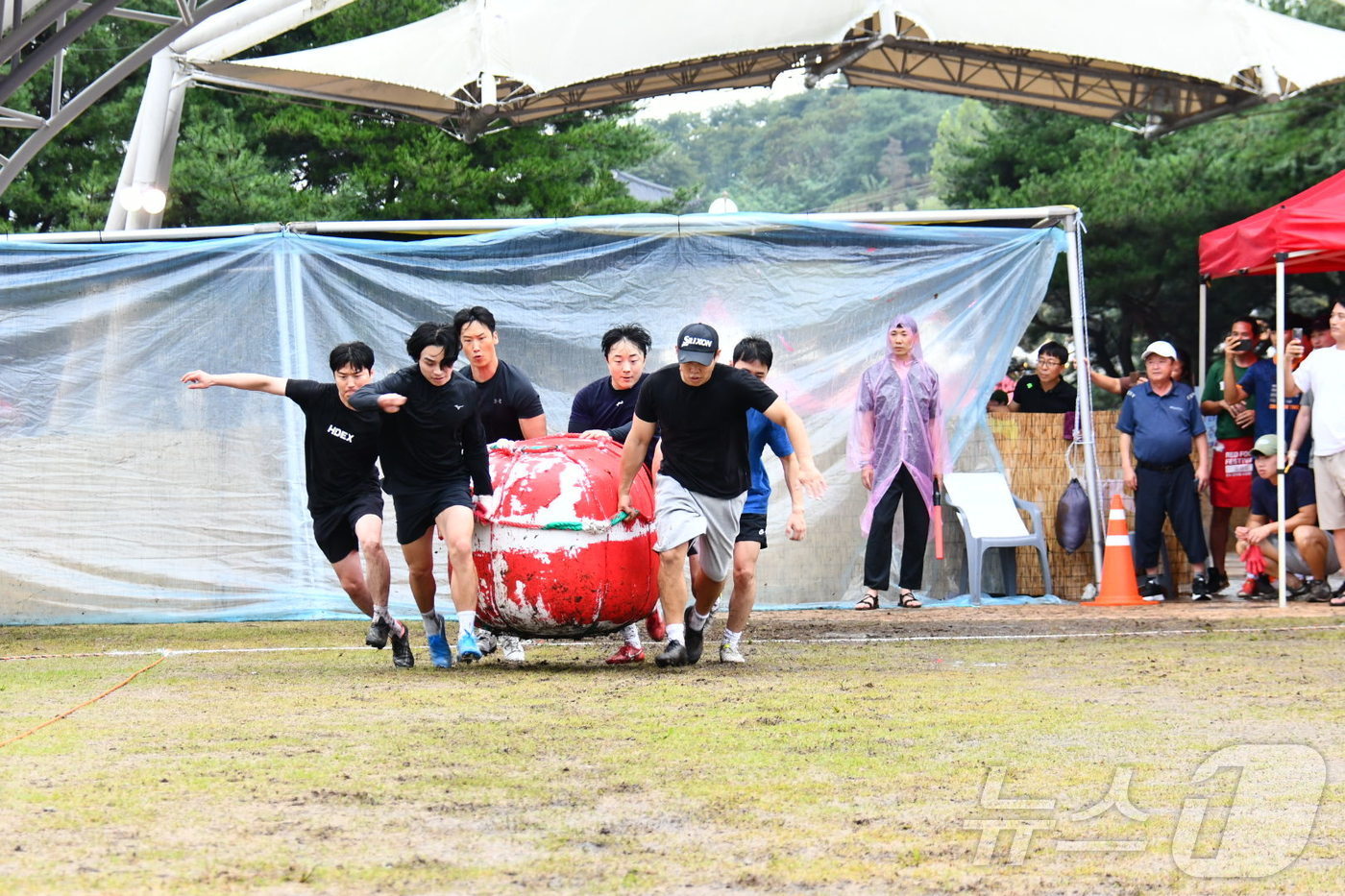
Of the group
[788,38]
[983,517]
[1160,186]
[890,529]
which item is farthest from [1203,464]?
[1160,186]

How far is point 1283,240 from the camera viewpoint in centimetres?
1221

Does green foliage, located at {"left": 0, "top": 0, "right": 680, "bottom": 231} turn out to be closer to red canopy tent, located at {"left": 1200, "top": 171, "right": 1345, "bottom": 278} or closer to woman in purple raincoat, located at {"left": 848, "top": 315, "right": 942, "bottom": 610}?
woman in purple raincoat, located at {"left": 848, "top": 315, "right": 942, "bottom": 610}

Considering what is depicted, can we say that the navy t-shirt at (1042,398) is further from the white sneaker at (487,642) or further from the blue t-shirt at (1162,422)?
the white sneaker at (487,642)

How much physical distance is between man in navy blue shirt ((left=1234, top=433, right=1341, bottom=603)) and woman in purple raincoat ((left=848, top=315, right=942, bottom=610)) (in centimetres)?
254

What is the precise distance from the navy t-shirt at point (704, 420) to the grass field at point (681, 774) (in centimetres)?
Result: 100

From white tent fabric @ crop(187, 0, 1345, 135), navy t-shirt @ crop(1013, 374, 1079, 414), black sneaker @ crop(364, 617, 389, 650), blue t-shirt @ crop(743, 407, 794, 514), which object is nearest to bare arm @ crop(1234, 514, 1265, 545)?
navy t-shirt @ crop(1013, 374, 1079, 414)

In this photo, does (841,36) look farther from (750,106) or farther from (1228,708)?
(750,106)

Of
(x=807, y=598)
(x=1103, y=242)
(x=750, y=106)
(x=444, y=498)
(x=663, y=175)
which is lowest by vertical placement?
(x=807, y=598)

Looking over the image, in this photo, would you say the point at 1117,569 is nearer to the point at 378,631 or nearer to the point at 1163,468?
the point at 1163,468

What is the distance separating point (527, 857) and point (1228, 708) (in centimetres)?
370

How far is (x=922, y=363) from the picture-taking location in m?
12.4

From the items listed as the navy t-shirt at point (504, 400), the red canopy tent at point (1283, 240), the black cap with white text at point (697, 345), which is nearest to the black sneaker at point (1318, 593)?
the red canopy tent at point (1283, 240)

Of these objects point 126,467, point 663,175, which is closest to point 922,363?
point 126,467

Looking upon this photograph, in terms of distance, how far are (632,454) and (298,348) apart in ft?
14.2
